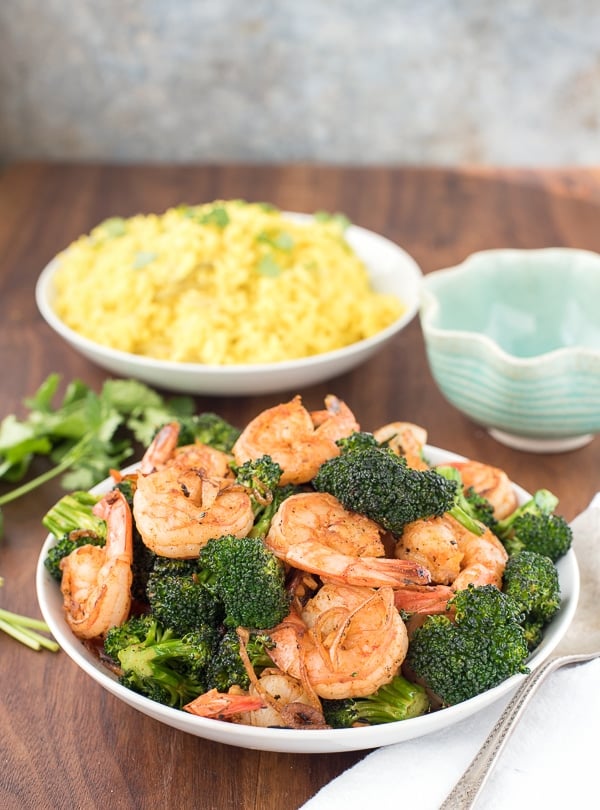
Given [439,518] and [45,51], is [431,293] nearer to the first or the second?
[439,518]

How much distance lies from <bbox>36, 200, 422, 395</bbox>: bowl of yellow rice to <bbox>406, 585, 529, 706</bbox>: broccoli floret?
1101 mm

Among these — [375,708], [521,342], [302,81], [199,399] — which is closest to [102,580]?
[375,708]

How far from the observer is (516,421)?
2406 mm

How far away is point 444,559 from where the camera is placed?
1600 millimetres

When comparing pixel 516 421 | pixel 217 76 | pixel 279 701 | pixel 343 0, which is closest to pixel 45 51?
pixel 217 76

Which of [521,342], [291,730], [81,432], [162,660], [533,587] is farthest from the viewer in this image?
[521,342]

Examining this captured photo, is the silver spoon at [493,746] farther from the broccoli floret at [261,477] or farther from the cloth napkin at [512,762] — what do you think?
the broccoli floret at [261,477]

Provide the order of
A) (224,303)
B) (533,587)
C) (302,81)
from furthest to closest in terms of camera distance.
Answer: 1. (302,81)
2. (224,303)
3. (533,587)

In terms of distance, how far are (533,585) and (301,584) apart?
1.31 ft

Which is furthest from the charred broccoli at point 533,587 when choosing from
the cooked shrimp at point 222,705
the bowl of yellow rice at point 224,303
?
the bowl of yellow rice at point 224,303

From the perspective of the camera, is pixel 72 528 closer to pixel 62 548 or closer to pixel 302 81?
pixel 62 548

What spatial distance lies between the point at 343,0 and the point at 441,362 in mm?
3269

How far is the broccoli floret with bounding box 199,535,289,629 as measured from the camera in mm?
1447

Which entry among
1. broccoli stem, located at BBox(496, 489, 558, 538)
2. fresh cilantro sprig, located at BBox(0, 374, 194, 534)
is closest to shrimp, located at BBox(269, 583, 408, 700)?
broccoli stem, located at BBox(496, 489, 558, 538)
